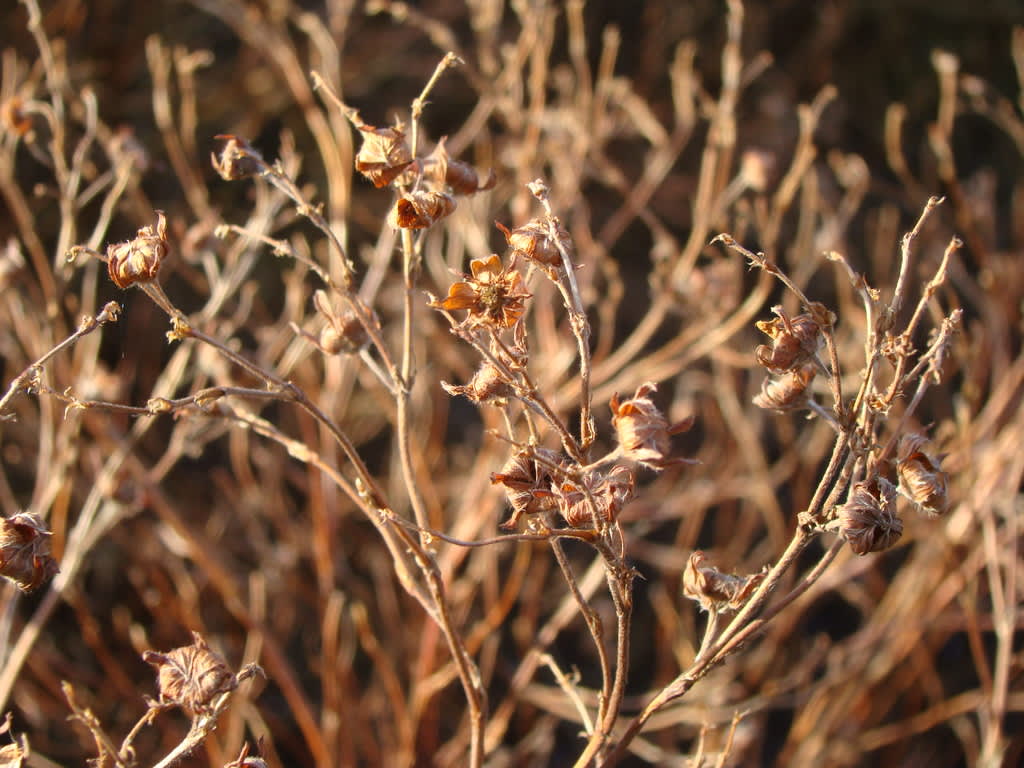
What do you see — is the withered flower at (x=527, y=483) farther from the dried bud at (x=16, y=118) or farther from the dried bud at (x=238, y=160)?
the dried bud at (x=16, y=118)

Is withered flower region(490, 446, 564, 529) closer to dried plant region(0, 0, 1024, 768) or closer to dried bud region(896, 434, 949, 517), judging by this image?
dried plant region(0, 0, 1024, 768)

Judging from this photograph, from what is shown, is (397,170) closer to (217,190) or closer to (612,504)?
(612,504)

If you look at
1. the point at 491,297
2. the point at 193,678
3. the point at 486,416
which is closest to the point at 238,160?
the point at 491,297

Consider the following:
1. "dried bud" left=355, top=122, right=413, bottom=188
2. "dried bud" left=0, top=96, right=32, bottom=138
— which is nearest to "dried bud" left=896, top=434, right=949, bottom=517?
"dried bud" left=355, top=122, right=413, bottom=188

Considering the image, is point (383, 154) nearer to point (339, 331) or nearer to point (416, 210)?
point (416, 210)

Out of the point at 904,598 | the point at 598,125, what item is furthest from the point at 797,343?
the point at 904,598

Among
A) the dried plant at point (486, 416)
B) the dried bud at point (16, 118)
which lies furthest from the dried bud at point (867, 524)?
the dried bud at point (16, 118)
